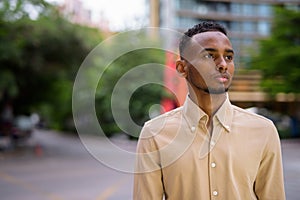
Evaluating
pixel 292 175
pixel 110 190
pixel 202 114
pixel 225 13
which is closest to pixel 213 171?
pixel 202 114

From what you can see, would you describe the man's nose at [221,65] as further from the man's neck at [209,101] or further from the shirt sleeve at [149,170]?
the shirt sleeve at [149,170]

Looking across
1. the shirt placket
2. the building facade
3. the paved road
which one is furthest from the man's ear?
the building facade

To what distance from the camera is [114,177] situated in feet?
32.0

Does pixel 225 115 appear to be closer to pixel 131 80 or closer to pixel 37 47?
pixel 131 80

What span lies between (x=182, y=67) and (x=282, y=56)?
11.6 metres

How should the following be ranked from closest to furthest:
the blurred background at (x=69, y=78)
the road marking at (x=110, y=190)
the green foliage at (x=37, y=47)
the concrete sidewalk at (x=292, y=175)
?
the concrete sidewalk at (x=292, y=175) < the road marking at (x=110, y=190) < the blurred background at (x=69, y=78) < the green foliage at (x=37, y=47)

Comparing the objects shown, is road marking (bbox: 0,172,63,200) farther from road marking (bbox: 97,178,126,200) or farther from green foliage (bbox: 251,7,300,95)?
green foliage (bbox: 251,7,300,95)

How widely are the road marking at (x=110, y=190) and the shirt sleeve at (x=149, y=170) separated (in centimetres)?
601

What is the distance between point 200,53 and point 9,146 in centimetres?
1787

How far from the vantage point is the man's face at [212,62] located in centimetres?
127

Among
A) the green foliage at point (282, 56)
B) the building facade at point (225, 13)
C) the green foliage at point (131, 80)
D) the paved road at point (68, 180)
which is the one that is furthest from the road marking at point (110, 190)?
the building facade at point (225, 13)

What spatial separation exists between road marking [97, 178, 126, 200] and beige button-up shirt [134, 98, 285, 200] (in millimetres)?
6035

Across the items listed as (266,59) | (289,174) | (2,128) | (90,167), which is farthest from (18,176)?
(2,128)

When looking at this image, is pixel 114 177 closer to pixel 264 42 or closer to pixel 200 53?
pixel 264 42
